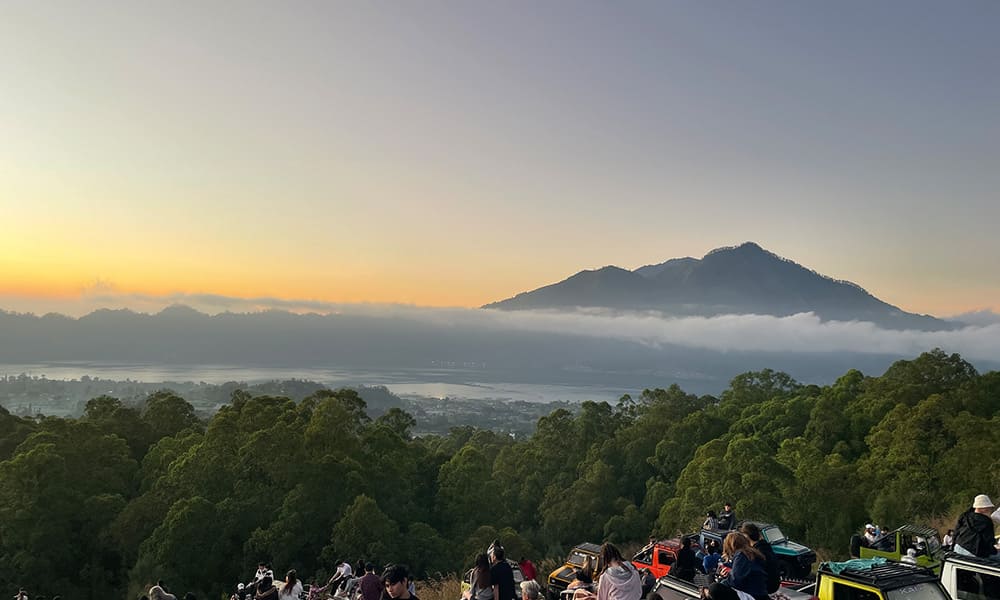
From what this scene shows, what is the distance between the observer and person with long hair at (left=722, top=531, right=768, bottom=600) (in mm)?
6762

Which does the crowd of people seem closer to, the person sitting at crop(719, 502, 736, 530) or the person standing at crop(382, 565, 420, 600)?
the person standing at crop(382, 565, 420, 600)

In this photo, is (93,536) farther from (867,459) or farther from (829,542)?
(867,459)

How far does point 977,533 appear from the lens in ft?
27.5

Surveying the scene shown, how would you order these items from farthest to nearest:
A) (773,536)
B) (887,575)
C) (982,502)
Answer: (773,536), (982,502), (887,575)

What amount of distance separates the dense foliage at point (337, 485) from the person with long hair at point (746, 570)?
23216 millimetres

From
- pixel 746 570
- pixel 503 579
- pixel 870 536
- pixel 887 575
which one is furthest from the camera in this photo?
pixel 870 536

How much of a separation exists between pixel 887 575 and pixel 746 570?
85.3 inches

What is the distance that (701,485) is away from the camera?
109 feet

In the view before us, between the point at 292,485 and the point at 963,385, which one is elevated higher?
the point at 963,385

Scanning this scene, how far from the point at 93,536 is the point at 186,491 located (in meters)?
5.32

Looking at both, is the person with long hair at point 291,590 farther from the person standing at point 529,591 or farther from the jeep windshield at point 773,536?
the jeep windshield at point 773,536

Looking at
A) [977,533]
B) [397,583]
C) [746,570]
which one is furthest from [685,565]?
[397,583]

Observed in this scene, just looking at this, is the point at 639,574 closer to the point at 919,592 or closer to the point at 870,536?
the point at 919,592

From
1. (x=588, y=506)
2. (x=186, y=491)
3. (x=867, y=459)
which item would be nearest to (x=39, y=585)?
(x=186, y=491)
